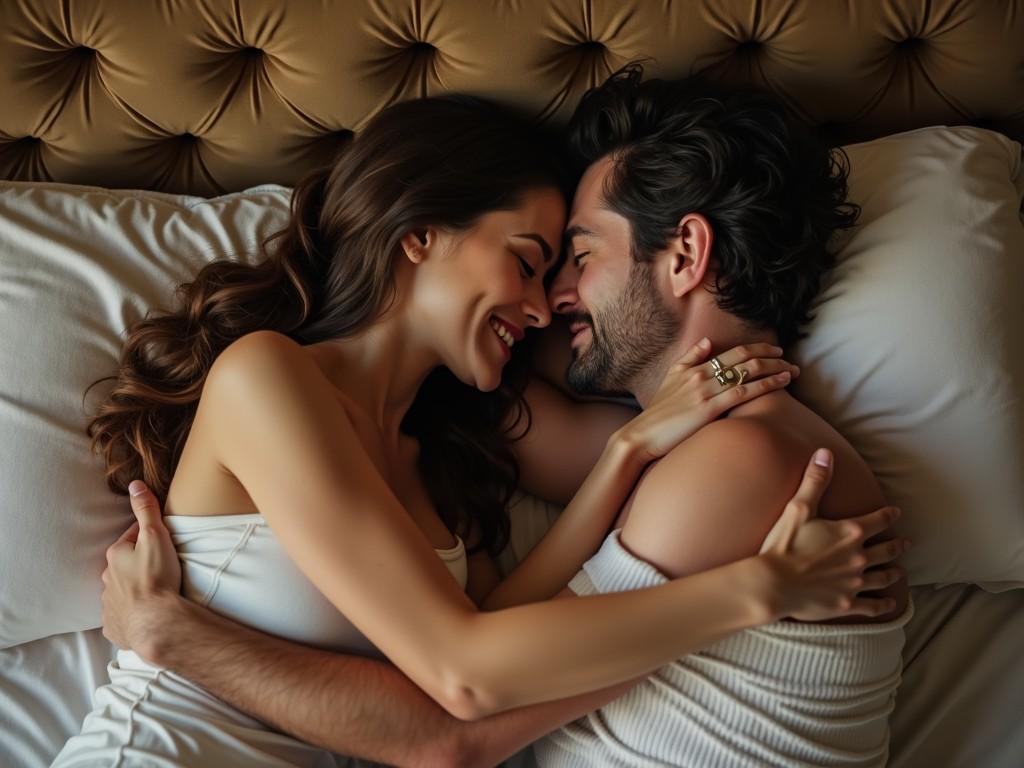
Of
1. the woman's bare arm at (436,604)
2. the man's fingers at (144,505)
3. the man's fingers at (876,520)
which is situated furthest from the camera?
the man's fingers at (144,505)

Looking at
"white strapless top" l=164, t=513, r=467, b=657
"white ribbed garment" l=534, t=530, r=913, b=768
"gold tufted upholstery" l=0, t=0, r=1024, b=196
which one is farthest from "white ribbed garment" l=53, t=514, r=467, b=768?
"gold tufted upholstery" l=0, t=0, r=1024, b=196

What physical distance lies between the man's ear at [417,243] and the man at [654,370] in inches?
8.4

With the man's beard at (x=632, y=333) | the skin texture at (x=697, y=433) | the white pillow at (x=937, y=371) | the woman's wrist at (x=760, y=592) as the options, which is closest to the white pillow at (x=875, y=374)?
the white pillow at (x=937, y=371)

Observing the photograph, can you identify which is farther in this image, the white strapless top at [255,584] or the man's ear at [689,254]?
the man's ear at [689,254]

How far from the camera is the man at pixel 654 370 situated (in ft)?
3.51

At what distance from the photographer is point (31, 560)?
1210mm

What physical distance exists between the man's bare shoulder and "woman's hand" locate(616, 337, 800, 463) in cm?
10

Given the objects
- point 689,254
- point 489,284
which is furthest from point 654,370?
point 489,284

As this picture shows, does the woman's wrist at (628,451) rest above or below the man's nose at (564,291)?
below

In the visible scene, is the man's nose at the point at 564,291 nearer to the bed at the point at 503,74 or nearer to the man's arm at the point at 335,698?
the bed at the point at 503,74

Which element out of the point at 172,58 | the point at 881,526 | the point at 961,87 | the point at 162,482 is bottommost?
the point at 881,526

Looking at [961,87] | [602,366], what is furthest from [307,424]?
[961,87]

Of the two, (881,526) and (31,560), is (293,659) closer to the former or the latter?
(31,560)

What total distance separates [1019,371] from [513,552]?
738 mm
